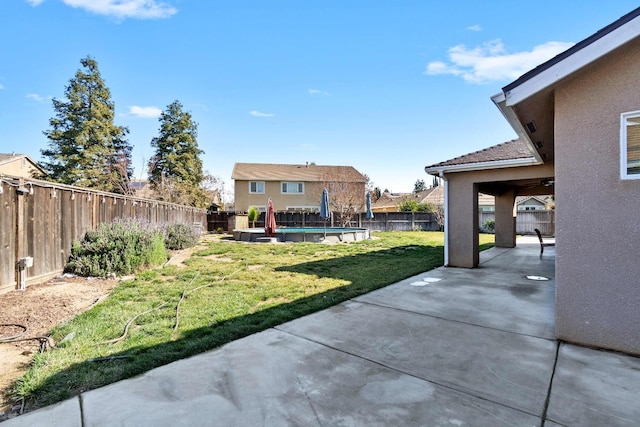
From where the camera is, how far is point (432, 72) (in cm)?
1393

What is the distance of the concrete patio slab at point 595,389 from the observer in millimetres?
2498

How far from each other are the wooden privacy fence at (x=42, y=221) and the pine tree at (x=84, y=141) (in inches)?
864

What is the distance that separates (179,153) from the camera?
35.3m

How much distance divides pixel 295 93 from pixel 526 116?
1535 centimetres

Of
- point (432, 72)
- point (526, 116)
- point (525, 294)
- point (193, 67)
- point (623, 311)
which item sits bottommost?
point (525, 294)

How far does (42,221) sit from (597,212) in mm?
10008

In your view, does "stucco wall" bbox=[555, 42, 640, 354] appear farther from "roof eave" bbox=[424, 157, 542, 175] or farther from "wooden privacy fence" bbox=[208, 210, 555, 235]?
"wooden privacy fence" bbox=[208, 210, 555, 235]

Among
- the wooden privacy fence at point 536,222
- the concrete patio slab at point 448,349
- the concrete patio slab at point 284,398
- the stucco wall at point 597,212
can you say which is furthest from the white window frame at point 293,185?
the concrete patio slab at point 284,398

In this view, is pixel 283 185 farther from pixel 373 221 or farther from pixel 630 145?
pixel 630 145

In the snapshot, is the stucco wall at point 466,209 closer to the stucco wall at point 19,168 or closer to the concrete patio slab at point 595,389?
the concrete patio slab at point 595,389

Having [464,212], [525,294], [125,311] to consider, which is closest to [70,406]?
[125,311]

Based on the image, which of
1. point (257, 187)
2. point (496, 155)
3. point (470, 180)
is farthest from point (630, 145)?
point (257, 187)

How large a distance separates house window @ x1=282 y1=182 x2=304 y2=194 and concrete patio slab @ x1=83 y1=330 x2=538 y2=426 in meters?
29.9

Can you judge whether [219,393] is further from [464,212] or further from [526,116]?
[464,212]
